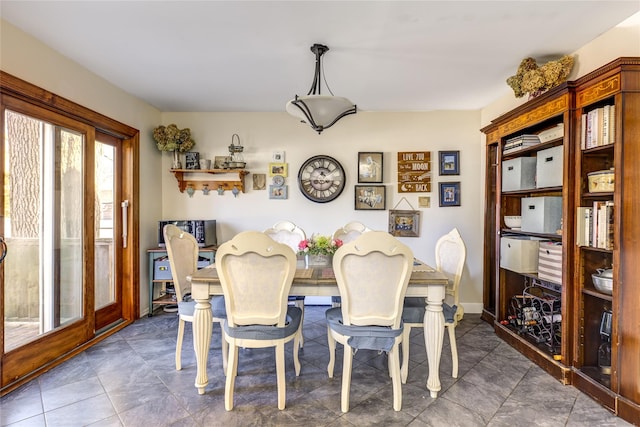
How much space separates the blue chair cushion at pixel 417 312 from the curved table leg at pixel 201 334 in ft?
4.39

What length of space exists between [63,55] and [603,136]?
397 centimetres

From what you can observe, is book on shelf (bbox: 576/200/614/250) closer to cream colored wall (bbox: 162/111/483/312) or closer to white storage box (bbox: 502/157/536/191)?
white storage box (bbox: 502/157/536/191)

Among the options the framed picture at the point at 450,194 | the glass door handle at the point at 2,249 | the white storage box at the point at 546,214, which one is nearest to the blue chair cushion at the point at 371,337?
the white storage box at the point at 546,214

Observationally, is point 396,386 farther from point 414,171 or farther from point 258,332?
point 414,171

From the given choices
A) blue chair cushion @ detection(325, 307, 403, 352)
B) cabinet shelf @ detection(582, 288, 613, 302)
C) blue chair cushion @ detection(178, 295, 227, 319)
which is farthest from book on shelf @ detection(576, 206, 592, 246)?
blue chair cushion @ detection(178, 295, 227, 319)

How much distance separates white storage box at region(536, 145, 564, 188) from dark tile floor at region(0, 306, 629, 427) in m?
1.46

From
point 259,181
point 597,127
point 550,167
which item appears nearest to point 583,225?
point 550,167

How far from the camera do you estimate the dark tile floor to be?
5.87 ft

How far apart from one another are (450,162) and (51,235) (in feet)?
13.3

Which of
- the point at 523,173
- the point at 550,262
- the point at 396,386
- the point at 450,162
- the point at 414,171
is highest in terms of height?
the point at 450,162

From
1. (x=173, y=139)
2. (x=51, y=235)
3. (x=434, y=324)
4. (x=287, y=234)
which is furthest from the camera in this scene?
(x=173, y=139)

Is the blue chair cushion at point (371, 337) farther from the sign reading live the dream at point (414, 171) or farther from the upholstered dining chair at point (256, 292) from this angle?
the sign reading live the dream at point (414, 171)

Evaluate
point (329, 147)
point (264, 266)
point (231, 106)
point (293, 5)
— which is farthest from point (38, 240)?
point (329, 147)

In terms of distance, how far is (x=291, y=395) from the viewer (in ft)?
6.63
